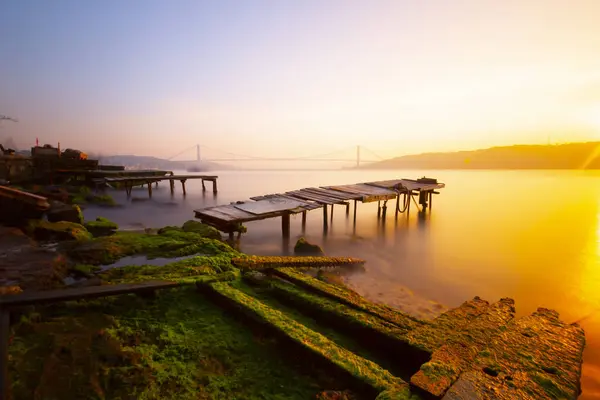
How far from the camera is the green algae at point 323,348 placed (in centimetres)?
317

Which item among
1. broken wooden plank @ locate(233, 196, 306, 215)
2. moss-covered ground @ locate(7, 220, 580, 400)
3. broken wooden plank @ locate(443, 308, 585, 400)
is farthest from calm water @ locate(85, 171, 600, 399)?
moss-covered ground @ locate(7, 220, 580, 400)

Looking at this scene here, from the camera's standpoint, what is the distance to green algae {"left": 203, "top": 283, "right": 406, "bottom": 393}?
3166 mm

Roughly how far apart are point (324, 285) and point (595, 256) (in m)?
16.4

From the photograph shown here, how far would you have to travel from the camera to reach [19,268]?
5.78 meters

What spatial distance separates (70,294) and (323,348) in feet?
12.0

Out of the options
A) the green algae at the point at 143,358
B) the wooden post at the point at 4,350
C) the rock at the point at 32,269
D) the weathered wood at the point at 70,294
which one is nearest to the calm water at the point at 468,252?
the green algae at the point at 143,358

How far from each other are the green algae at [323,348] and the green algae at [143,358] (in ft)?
0.86

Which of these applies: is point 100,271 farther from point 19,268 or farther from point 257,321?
point 257,321

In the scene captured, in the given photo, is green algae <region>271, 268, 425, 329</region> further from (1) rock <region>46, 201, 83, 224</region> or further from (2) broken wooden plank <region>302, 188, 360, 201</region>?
(2) broken wooden plank <region>302, 188, 360, 201</region>

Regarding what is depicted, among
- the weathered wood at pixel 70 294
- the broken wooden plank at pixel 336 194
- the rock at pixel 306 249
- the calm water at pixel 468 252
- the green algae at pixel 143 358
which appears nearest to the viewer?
the green algae at pixel 143 358

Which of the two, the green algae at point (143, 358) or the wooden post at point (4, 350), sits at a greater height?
the wooden post at point (4, 350)

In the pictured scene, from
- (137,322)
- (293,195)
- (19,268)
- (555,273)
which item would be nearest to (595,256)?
(555,273)

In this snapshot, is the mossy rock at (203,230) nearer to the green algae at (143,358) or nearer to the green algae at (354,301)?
the green algae at (354,301)

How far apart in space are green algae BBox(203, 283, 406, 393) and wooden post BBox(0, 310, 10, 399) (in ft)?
8.24
